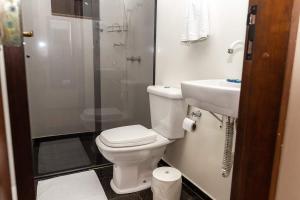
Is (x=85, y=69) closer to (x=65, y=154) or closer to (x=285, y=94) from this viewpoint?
(x=65, y=154)

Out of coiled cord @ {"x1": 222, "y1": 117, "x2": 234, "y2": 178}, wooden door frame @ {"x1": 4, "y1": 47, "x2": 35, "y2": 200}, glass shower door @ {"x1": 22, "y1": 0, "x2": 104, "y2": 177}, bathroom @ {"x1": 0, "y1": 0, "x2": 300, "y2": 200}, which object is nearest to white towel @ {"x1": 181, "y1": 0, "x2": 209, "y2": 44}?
bathroom @ {"x1": 0, "y1": 0, "x2": 300, "y2": 200}

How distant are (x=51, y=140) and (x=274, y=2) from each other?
2.67 m

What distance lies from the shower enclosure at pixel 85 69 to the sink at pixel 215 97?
1.17m

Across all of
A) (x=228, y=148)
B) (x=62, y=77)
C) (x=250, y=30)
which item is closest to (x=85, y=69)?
(x=62, y=77)

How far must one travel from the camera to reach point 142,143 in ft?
5.46

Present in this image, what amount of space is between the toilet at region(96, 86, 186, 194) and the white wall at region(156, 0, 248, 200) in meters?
0.19

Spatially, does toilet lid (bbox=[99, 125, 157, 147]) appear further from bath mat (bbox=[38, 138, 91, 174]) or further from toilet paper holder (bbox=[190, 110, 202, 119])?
bath mat (bbox=[38, 138, 91, 174])

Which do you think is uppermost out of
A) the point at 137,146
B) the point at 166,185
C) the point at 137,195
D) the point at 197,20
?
the point at 197,20

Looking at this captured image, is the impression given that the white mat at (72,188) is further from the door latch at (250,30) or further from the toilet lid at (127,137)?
the door latch at (250,30)

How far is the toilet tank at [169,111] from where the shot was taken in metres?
1.69

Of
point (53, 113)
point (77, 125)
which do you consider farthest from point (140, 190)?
point (53, 113)

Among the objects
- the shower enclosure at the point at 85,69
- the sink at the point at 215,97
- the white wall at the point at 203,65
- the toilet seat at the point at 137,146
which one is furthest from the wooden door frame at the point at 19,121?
the shower enclosure at the point at 85,69

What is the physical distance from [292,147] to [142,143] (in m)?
1.12

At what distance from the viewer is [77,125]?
2.74m
